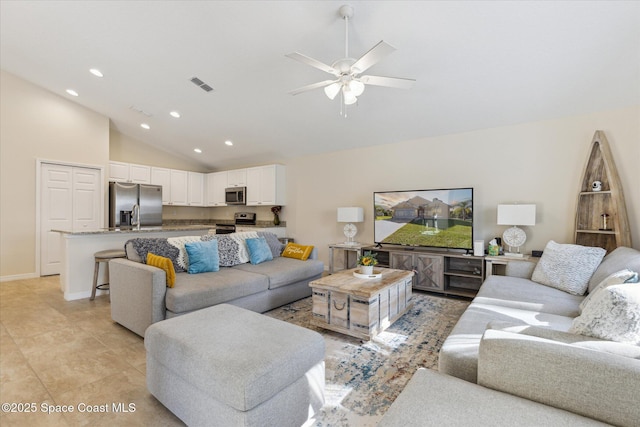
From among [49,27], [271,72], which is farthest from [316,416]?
[49,27]

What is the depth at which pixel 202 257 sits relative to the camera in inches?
130

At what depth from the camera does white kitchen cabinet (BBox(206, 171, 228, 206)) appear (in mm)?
7227

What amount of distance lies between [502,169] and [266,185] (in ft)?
14.5

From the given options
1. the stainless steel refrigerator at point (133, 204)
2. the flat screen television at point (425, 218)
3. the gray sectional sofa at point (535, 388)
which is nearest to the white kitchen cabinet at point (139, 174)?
the stainless steel refrigerator at point (133, 204)

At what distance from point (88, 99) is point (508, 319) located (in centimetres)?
692

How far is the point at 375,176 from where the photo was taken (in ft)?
16.7

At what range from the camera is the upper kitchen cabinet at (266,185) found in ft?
20.3

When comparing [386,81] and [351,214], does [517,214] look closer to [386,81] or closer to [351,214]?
[351,214]

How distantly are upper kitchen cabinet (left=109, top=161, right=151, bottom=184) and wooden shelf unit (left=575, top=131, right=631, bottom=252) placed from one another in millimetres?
7737

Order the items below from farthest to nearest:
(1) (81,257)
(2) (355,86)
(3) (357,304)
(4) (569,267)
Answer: (1) (81,257) → (4) (569,267) → (3) (357,304) → (2) (355,86)

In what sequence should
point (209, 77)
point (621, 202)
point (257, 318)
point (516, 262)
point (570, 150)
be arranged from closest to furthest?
point (257, 318)
point (621, 202)
point (516, 262)
point (570, 150)
point (209, 77)

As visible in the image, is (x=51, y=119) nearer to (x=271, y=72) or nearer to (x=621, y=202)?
(x=271, y=72)

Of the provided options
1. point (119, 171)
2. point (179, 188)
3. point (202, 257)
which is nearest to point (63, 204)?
point (119, 171)

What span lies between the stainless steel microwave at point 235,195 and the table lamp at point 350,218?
2745mm
